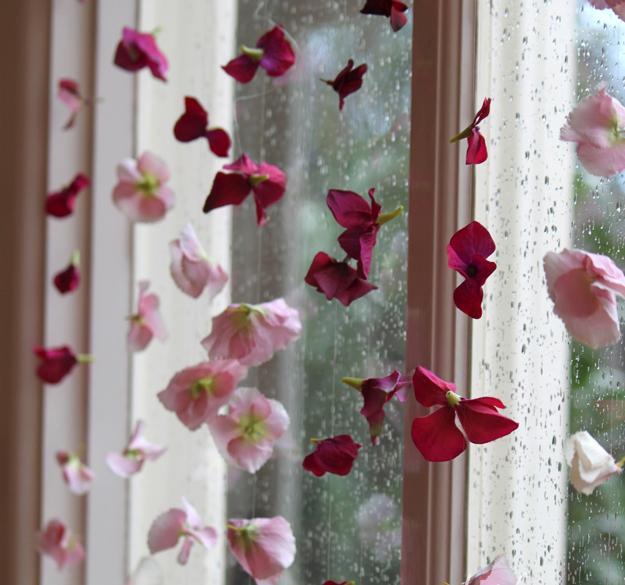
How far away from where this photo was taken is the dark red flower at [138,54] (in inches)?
34.6

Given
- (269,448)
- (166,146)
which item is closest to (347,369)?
(269,448)

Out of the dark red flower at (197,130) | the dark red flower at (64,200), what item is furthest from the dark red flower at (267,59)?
the dark red flower at (64,200)

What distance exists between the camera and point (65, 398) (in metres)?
1.02

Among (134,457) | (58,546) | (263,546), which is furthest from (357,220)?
(58,546)

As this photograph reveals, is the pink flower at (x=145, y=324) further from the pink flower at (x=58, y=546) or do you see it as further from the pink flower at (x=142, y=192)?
the pink flower at (x=58, y=546)

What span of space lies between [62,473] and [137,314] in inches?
8.3

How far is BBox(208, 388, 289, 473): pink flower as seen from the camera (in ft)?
2.44

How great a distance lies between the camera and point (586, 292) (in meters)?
0.58

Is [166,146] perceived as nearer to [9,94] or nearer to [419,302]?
[9,94]

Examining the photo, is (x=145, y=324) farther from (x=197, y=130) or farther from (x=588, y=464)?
(x=588, y=464)

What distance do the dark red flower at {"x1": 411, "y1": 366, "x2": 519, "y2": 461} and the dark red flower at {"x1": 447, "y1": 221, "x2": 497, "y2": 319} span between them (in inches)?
2.1

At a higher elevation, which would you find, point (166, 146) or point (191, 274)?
point (166, 146)

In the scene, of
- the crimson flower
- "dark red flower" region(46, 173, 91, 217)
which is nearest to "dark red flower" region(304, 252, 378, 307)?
the crimson flower

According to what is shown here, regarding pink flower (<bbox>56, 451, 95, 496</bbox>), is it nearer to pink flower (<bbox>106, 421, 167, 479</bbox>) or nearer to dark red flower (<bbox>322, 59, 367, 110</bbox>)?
pink flower (<bbox>106, 421, 167, 479</bbox>)
